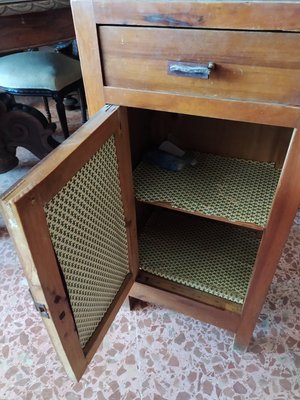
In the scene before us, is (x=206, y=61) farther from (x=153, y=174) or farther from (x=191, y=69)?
(x=153, y=174)

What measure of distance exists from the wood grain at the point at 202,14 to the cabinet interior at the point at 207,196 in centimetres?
36

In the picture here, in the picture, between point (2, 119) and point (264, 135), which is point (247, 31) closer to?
point (264, 135)

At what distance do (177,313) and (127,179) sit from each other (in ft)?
1.66

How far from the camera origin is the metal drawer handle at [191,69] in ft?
1.63

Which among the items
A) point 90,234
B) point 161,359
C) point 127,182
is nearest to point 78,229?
point 90,234

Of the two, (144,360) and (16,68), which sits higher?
(16,68)

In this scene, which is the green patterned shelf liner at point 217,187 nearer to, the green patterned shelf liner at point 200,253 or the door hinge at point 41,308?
the green patterned shelf liner at point 200,253

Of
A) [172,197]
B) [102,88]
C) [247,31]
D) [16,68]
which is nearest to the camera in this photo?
[247,31]

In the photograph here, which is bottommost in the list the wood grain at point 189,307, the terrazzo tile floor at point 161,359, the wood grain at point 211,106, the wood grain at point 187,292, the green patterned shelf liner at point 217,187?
the terrazzo tile floor at point 161,359

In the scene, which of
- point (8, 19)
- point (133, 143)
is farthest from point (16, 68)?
point (133, 143)

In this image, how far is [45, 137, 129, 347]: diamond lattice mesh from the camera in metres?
0.49

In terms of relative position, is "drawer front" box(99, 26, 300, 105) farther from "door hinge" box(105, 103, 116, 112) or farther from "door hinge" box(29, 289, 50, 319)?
"door hinge" box(29, 289, 50, 319)

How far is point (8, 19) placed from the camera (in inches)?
32.0

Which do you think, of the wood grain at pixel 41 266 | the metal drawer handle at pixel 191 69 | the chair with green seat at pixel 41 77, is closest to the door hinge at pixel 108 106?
the metal drawer handle at pixel 191 69
